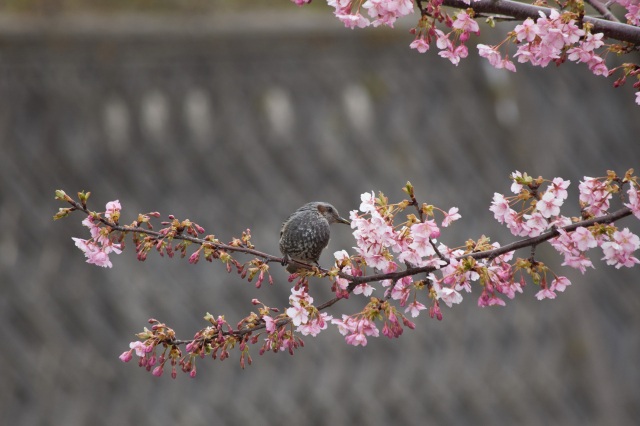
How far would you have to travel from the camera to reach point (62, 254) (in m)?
3.66

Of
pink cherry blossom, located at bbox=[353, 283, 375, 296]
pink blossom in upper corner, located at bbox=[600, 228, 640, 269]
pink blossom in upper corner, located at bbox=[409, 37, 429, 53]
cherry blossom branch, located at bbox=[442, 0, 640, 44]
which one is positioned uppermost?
cherry blossom branch, located at bbox=[442, 0, 640, 44]

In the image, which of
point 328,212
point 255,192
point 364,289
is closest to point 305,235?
point 328,212

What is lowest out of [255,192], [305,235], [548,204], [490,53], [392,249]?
[255,192]

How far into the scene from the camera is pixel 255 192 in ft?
12.6

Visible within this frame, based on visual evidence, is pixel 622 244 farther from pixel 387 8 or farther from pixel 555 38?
pixel 387 8

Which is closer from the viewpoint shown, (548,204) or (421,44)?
(548,204)

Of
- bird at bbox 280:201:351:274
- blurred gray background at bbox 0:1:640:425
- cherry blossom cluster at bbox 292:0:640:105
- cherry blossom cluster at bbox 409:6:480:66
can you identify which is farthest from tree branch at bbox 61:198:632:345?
blurred gray background at bbox 0:1:640:425

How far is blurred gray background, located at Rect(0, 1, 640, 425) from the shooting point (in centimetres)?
364

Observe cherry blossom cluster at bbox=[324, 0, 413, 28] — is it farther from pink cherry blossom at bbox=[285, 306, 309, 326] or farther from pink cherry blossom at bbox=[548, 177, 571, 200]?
pink cherry blossom at bbox=[285, 306, 309, 326]

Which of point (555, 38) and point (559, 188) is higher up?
point (555, 38)

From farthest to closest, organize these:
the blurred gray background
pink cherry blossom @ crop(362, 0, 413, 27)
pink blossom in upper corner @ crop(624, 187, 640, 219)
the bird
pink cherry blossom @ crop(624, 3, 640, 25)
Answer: the blurred gray background, the bird, pink cherry blossom @ crop(624, 3, 640, 25), pink cherry blossom @ crop(362, 0, 413, 27), pink blossom in upper corner @ crop(624, 187, 640, 219)

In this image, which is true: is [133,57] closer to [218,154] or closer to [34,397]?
[218,154]

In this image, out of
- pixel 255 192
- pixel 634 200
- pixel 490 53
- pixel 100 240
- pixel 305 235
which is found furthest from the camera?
pixel 255 192

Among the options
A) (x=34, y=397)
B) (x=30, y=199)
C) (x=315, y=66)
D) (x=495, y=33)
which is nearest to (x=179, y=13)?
(x=315, y=66)
